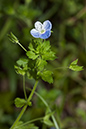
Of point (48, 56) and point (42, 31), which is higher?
point (42, 31)

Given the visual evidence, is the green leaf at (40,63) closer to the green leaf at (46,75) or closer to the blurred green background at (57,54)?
the green leaf at (46,75)

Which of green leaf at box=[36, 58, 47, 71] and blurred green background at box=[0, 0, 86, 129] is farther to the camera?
blurred green background at box=[0, 0, 86, 129]

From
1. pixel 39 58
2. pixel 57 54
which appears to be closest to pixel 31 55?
pixel 39 58

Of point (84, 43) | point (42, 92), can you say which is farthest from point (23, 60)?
point (84, 43)

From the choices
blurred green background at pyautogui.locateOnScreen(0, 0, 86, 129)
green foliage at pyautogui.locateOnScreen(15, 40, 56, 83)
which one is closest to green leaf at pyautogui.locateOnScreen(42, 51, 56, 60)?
green foliage at pyautogui.locateOnScreen(15, 40, 56, 83)

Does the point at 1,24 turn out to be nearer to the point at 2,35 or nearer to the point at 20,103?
the point at 2,35

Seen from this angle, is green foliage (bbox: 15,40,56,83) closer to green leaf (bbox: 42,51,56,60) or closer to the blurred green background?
green leaf (bbox: 42,51,56,60)

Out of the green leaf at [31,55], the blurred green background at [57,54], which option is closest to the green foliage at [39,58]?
the green leaf at [31,55]

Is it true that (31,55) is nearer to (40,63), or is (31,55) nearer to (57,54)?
(40,63)
